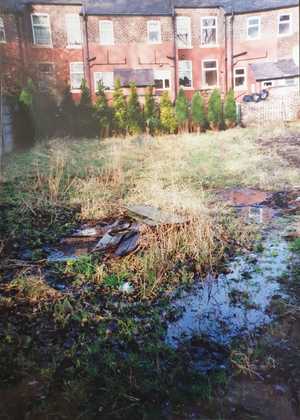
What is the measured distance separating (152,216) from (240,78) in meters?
1.27

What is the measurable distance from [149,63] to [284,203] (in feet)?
5.31

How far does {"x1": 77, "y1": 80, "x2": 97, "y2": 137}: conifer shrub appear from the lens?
118 inches

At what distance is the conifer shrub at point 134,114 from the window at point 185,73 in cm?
41

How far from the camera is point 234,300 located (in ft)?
6.70

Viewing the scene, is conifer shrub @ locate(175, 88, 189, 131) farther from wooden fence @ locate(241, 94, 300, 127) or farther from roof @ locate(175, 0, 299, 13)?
roof @ locate(175, 0, 299, 13)

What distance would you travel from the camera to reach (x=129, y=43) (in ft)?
9.07

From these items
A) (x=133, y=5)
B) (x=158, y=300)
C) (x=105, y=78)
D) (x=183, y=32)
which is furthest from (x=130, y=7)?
(x=158, y=300)

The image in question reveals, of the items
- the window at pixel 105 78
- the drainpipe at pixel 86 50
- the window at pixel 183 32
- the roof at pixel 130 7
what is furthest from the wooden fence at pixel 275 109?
the drainpipe at pixel 86 50

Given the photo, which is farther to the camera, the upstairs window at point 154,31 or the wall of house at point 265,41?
the upstairs window at point 154,31

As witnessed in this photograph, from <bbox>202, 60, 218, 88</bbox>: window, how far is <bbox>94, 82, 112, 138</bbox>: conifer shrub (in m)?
0.84

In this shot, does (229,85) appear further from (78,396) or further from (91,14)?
(78,396)

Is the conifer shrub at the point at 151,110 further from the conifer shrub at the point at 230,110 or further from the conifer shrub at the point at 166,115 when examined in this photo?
the conifer shrub at the point at 230,110

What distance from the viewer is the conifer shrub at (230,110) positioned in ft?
9.33

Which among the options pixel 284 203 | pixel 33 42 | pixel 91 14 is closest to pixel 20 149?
pixel 33 42
